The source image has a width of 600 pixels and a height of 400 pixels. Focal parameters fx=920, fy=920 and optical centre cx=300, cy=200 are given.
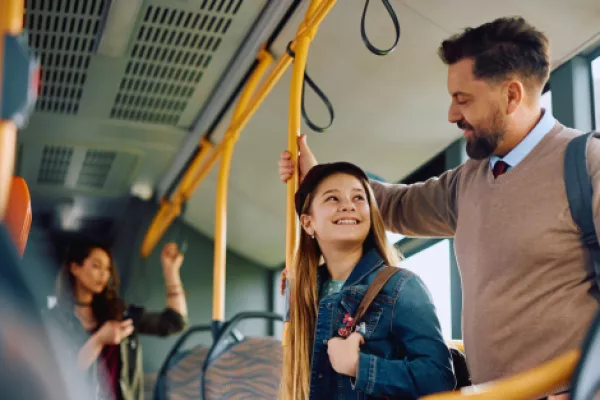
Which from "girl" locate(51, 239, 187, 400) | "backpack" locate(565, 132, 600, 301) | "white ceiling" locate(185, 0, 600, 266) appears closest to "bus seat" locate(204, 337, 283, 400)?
"girl" locate(51, 239, 187, 400)

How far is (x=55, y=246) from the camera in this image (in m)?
6.86

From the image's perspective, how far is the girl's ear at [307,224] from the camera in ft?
9.25

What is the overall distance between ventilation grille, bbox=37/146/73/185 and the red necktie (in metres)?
3.94

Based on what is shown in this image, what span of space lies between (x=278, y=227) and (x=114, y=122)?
4.30 ft

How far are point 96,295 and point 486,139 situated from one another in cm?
247

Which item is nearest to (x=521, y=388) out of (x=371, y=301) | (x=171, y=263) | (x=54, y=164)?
(x=371, y=301)

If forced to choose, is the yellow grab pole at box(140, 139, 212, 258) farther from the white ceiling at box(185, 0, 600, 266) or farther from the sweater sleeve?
the sweater sleeve

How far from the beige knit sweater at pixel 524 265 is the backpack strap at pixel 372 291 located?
0.71ft

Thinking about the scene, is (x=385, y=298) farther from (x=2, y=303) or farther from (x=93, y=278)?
(x=93, y=278)

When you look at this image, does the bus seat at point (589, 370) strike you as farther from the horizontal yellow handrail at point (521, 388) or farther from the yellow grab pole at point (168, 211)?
the yellow grab pole at point (168, 211)

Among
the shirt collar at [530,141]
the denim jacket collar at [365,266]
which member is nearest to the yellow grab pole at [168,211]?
the denim jacket collar at [365,266]

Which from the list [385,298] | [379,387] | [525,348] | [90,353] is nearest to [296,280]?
[385,298]

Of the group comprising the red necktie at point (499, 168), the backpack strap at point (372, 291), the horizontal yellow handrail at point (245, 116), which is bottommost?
the backpack strap at point (372, 291)

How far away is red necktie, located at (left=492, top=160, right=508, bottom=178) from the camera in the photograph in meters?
2.52
